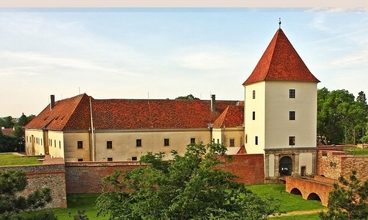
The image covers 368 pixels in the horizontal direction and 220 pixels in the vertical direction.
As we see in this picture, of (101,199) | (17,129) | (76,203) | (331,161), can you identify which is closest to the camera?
(101,199)

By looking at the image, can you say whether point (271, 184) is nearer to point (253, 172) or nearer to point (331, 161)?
point (253, 172)

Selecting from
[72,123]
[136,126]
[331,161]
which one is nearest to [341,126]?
[331,161]

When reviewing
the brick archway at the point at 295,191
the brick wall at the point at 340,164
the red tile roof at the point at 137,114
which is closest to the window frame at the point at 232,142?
the red tile roof at the point at 137,114

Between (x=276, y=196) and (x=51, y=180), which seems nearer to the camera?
(x=51, y=180)

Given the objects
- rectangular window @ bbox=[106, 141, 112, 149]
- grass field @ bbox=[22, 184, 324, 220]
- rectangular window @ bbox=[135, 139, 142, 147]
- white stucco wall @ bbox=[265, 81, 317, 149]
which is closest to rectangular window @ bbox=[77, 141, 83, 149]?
rectangular window @ bbox=[106, 141, 112, 149]

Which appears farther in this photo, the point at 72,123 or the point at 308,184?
the point at 72,123

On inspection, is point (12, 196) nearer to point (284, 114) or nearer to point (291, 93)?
point (284, 114)

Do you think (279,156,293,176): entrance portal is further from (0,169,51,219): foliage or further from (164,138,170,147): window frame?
(0,169,51,219): foliage

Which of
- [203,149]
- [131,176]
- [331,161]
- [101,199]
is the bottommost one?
[331,161]

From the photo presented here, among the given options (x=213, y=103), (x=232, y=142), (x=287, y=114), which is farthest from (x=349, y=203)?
(x=213, y=103)

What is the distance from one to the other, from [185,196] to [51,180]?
46.1ft

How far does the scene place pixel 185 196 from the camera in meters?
8.58

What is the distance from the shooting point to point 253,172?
81.1 feet

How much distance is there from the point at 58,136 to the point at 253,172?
15991 millimetres
